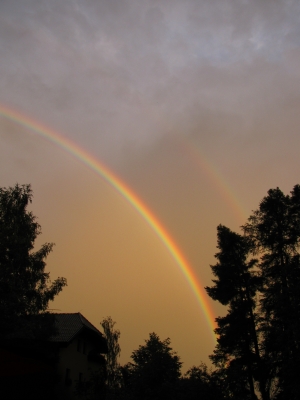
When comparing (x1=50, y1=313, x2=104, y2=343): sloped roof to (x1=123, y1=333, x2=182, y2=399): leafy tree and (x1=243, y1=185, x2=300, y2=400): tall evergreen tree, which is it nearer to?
(x1=123, y1=333, x2=182, y2=399): leafy tree

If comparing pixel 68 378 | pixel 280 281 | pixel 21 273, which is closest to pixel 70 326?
pixel 68 378

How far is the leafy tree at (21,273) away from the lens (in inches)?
830

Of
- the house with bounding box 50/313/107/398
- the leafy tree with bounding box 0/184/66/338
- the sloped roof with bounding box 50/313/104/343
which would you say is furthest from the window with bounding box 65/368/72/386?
the leafy tree with bounding box 0/184/66/338

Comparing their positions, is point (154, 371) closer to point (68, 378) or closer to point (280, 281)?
point (280, 281)

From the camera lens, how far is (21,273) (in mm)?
24016

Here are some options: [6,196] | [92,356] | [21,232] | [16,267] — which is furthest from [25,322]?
[92,356]

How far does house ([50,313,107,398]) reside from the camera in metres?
31.3

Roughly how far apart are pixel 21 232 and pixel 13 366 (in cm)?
994

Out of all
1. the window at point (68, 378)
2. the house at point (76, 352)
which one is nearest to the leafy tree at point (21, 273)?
the house at point (76, 352)

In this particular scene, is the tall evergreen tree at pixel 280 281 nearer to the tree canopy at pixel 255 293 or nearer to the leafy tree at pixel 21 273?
the tree canopy at pixel 255 293

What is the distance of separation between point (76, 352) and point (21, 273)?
1331cm

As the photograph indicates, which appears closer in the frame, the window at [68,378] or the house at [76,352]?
the house at [76,352]

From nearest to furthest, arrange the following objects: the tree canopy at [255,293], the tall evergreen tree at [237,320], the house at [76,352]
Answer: the tree canopy at [255,293] → the tall evergreen tree at [237,320] → the house at [76,352]

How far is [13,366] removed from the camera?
1714cm
